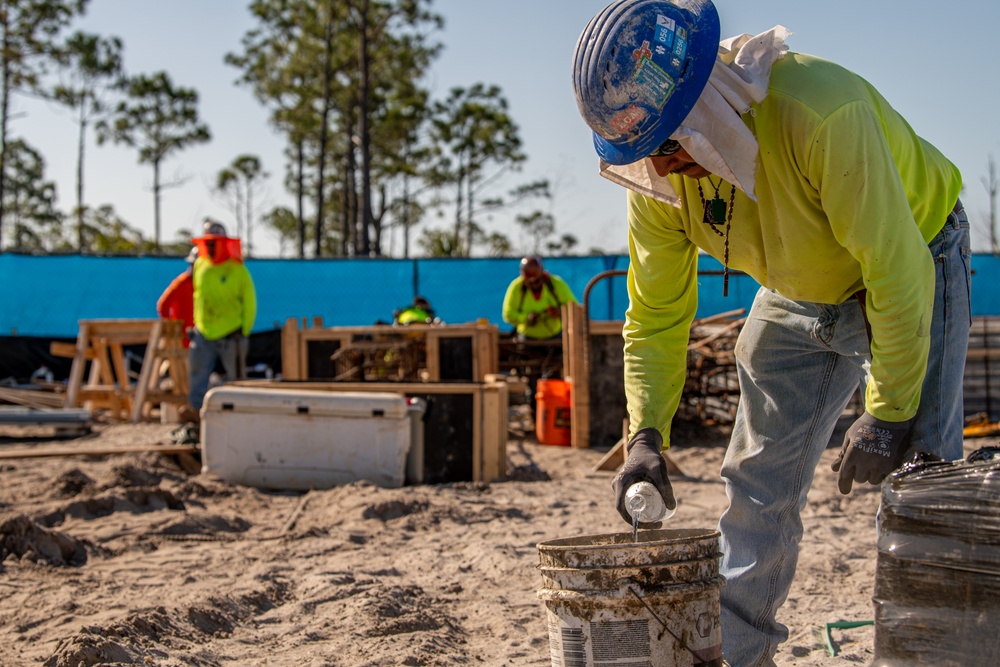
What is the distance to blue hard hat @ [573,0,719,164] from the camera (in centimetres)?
204

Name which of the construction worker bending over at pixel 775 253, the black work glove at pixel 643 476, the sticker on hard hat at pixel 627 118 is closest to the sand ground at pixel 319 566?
the construction worker bending over at pixel 775 253

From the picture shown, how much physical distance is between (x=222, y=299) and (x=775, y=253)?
7618 mm

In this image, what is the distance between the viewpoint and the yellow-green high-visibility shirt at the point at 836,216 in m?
2.01

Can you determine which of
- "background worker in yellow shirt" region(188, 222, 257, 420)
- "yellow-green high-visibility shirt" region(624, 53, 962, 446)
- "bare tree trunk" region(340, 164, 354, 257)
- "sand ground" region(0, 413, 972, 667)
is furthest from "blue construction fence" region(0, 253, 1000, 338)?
"bare tree trunk" region(340, 164, 354, 257)

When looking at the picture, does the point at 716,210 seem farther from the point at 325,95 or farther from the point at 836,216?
the point at 325,95

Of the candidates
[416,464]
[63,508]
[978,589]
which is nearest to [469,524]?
[416,464]

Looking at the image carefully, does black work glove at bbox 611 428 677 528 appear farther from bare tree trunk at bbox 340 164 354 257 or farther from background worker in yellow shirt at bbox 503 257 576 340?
bare tree trunk at bbox 340 164 354 257

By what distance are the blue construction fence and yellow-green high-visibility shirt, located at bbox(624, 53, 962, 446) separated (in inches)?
452

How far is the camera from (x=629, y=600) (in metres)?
2.07

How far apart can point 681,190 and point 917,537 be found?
3.31 feet

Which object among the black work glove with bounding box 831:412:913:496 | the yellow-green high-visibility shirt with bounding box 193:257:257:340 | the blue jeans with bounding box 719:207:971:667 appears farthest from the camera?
the yellow-green high-visibility shirt with bounding box 193:257:257:340

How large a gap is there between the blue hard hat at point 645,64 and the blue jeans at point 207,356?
300 inches

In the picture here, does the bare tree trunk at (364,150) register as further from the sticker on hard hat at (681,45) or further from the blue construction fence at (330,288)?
the sticker on hard hat at (681,45)

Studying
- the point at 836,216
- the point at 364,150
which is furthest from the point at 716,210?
the point at 364,150
